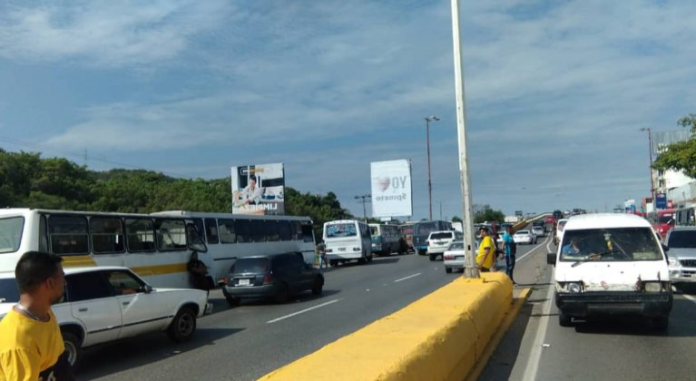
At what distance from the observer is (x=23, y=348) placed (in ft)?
9.69

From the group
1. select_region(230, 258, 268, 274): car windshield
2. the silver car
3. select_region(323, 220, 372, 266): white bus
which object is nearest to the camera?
the silver car

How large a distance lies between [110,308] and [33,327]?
7.31 m

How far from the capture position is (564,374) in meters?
7.47

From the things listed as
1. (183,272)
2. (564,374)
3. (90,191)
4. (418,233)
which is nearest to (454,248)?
(183,272)

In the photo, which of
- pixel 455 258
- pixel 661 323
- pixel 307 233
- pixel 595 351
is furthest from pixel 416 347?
pixel 307 233

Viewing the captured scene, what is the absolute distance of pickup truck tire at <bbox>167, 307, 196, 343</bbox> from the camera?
11.2 m

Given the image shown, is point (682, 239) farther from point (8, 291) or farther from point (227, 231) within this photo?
point (8, 291)

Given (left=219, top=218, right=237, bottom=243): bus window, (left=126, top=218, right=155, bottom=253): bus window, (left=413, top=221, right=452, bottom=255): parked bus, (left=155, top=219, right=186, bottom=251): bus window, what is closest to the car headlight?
(left=126, top=218, right=155, bottom=253): bus window

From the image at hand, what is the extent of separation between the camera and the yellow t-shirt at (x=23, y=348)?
2.92 meters

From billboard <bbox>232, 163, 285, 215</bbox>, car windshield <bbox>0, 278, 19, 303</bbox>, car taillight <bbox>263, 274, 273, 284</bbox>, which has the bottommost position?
car taillight <bbox>263, 274, 273, 284</bbox>

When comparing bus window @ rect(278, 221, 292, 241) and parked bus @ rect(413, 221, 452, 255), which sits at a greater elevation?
bus window @ rect(278, 221, 292, 241)

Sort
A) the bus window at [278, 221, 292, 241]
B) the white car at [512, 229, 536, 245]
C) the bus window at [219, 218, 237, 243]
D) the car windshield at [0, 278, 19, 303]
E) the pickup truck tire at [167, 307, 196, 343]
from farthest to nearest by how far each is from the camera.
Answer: the white car at [512, 229, 536, 245] < the bus window at [278, 221, 292, 241] < the bus window at [219, 218, 237, 243] < the pickup truck tire at [167, 307, 196, 343] < the car windshield at [0, 278, 19, 303]

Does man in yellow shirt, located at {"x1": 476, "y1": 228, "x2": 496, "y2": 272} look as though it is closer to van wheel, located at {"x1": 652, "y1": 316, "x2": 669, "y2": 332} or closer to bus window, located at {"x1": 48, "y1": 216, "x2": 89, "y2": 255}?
van wheel, located at {"x1": 652, "y1": 316, "x2": 669, "y2": 332}

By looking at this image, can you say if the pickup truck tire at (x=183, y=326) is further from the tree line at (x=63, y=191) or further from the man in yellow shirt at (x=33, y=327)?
the tree line at (x=63, y=191)
